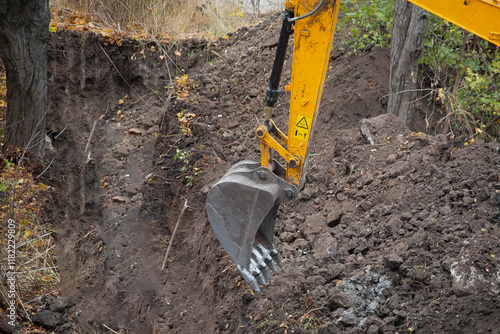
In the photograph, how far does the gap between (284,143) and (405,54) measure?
3248 millimetres

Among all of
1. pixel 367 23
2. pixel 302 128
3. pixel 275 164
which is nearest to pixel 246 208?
pixel 275 164

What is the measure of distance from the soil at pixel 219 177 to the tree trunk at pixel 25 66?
2.09ft

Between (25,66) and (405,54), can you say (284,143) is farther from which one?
(25,66)

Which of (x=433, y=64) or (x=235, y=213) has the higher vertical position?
(x=433, y=64)

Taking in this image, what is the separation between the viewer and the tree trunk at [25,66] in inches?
236

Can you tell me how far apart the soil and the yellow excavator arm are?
0.85 meters

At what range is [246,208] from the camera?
3.29 meters

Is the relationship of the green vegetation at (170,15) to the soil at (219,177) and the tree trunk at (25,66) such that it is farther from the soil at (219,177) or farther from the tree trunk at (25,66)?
the tree trunk at (25,66)

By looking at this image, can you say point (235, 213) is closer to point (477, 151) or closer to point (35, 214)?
point (477, 151)

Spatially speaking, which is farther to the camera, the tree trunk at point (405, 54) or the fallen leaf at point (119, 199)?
the fallen leaf at point (119, 199)

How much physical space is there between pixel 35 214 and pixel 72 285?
1.29 metres

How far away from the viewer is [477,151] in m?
4.32

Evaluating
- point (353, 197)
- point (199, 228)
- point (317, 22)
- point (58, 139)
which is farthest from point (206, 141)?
point (317, 22)

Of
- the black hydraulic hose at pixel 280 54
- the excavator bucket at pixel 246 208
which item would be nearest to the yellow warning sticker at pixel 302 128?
the black hydraulic hose at pixel 280 54
